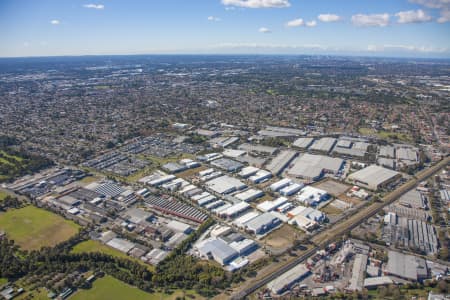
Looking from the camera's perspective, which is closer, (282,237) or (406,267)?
(406,267)

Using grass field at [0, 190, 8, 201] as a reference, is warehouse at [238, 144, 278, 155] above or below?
above

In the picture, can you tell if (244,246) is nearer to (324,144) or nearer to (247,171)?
(247,171)

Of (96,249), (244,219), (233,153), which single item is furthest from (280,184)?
(96,249)

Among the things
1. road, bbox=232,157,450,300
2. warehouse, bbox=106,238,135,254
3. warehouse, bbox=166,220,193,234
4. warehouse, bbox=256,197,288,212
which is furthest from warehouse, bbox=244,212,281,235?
warehouse, bbox=106,238,135,254

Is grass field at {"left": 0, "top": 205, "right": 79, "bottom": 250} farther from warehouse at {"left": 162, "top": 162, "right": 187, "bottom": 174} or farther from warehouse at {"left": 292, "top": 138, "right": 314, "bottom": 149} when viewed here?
warehouse at {"left": 292, "top": 138, "right": 314, "bottom": 149}

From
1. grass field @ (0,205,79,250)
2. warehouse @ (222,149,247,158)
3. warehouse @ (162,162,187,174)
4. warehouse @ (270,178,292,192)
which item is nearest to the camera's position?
grass field @ (0,205,79,250)

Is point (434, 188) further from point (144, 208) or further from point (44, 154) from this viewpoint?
point (44, 154)
